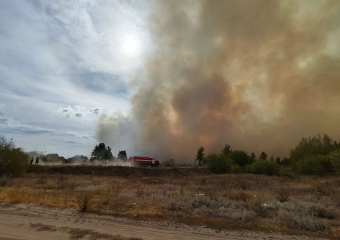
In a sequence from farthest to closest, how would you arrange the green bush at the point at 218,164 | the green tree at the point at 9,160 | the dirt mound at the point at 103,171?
the green bush at the point at 218,164
the dirt mound at the point at 103,171
the green tree at the point at 9,160

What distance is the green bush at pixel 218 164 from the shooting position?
209ft

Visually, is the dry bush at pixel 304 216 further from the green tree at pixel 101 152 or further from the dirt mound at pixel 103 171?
the green tree at pixel 101 152

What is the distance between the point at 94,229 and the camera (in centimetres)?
962

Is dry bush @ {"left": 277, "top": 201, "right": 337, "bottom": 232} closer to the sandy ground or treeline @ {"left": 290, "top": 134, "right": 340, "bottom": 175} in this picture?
the sandy ground

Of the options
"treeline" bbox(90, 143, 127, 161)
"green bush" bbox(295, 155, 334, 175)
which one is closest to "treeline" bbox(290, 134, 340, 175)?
"green bush" bbox(295, 155, 334, 175)

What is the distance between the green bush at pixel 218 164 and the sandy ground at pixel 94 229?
5503 cm

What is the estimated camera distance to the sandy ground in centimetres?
888

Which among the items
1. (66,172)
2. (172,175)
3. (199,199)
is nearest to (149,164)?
(172,175)

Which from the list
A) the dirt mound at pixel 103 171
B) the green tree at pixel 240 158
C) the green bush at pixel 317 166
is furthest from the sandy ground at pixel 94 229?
the green tree at pixel 240 158

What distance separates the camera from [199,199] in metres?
16.1

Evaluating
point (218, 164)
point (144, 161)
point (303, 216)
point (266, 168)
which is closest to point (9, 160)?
point (303, 216)

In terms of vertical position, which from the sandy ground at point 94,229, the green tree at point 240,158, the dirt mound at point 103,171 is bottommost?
the sandy ground at point 94,229

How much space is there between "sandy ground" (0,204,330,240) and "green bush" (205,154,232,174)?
181 ft

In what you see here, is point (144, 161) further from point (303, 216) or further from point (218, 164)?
point (303, 216)
